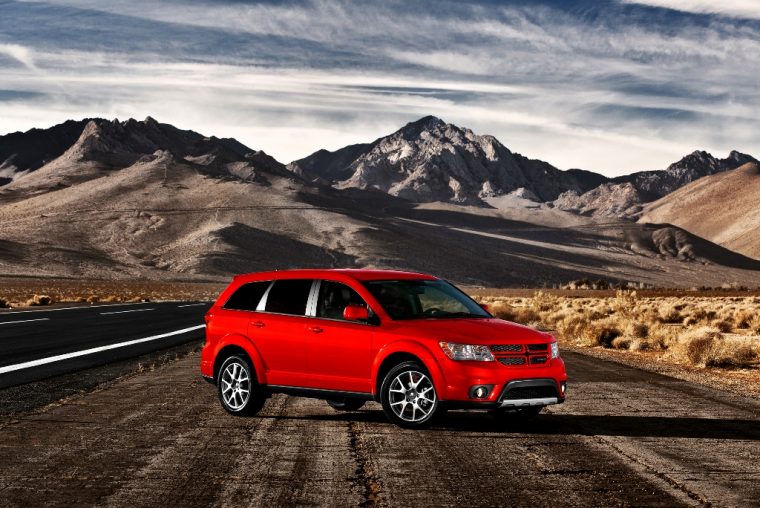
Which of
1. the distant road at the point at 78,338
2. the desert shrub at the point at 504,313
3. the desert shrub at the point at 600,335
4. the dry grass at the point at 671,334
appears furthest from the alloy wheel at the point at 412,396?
the desert shrub at the point at 504,313

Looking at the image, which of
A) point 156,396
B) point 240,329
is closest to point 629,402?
point 240,329

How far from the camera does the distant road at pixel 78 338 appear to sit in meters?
17.9

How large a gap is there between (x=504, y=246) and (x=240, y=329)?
534ft

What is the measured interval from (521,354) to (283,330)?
278 cm

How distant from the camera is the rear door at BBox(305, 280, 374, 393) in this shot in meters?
10.5

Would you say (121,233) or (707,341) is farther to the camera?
(121,233)

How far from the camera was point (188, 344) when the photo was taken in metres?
24.0

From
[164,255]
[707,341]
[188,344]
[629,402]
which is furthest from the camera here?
[164,255]

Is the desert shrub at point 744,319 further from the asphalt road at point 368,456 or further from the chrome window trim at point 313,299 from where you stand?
the chrome window trim at point 313,299

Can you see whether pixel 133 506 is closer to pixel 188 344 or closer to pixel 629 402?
pixel 629 402

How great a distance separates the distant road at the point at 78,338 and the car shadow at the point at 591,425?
23.5 feet

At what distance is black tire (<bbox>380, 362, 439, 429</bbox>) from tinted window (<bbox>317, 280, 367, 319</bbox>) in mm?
1009

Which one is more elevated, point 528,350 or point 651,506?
point 528,350

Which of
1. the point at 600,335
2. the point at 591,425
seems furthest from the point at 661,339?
the point at 591,425
